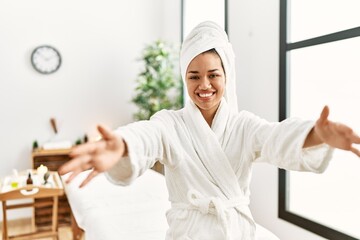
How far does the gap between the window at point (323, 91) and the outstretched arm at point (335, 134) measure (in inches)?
52.9

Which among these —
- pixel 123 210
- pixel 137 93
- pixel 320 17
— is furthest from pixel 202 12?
pixel 123 210

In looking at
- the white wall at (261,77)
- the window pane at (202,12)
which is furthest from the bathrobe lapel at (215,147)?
the window pane at (202,12)

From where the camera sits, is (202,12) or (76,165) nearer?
(76,165)

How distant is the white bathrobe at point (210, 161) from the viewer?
3.47ft

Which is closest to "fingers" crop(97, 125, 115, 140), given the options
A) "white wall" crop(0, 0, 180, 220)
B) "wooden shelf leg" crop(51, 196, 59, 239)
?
"wooden shelf leg" crop(51, 196, 59, 239)

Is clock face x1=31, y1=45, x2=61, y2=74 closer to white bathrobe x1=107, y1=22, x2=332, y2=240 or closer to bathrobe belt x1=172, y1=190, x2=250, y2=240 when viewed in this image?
white bathrobe x1=107, y1=22, x2=332, y2=240

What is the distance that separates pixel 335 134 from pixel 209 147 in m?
0.40

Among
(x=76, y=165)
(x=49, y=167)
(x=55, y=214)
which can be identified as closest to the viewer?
(x=76, y=165)

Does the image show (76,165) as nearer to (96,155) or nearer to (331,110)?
(96,155)

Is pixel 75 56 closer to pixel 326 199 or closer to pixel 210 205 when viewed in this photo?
pixel 326 199

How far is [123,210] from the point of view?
232cm

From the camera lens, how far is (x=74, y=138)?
417 centimetres

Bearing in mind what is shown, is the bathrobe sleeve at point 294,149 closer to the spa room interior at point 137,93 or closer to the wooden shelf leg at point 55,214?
the spa room interior at point 137,93

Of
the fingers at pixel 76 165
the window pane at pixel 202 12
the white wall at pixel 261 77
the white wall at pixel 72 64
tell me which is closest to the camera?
the fingers at pixel 76 165
